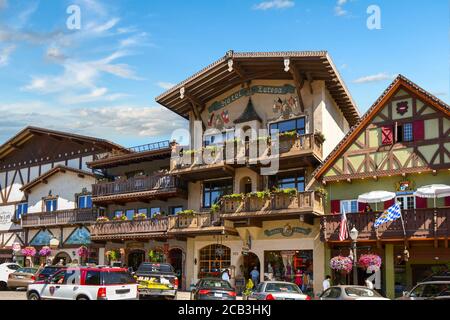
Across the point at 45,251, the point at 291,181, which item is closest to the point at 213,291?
the point at 291,181

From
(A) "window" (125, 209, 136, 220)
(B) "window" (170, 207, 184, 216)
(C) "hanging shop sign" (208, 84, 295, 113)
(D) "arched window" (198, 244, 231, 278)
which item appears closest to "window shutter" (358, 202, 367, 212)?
(C) "hanging shop sign" (208, 84, 295, 113)

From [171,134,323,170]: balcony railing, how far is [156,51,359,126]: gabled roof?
3.35 m

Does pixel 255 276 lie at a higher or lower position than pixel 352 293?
lower

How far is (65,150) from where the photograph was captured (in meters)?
45.5

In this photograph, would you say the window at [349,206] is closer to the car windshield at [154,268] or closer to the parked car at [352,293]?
the car windshield at [154,268]

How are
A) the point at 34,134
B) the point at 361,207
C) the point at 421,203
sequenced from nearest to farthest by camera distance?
the point at 421,203
the point at 361,207
the point at 34,134

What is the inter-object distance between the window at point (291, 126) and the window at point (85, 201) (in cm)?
1675

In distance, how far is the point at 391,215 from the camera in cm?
2488

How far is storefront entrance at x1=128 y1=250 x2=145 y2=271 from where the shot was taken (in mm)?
37719

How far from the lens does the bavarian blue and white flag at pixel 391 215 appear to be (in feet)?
81.4

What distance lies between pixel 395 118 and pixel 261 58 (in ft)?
26.8

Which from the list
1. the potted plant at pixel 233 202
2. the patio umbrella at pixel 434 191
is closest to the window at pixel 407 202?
the patio umbrella at pixel 434 191

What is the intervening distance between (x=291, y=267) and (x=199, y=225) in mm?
5873

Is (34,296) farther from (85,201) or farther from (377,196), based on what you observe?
(85,201)
